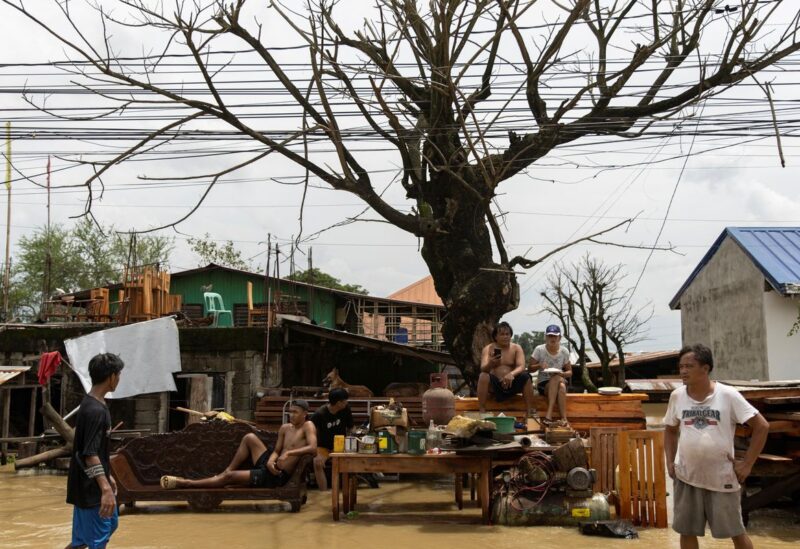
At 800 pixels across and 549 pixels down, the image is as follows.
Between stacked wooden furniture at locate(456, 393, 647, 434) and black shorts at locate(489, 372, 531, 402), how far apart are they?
0.15 meters

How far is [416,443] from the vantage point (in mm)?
9477

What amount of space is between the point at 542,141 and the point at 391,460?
23.8 feet

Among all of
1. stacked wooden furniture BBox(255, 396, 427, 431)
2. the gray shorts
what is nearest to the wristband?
the gray shorts

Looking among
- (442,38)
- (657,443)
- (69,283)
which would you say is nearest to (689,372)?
(657,443)

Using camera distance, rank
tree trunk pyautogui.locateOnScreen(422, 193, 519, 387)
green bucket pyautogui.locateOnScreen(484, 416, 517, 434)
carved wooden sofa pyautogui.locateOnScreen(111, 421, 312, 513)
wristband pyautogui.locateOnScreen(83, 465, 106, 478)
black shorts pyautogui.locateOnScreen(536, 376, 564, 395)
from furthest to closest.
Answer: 1. tree trunk pyautogui.locateOnScreen(422, 193, 519, 387)
2. black shorts pyautogui.locateOnScreen(536, 376, 564, 395)
3. carved wooden sofa pyautogui.locateOnScreen(111, 421, 312, 513)
4. green bucket pyautogui.locateOnScreen(484, 416, 517, 434)
5. wristband pyautogui.locateOnScreen(83, 465, 106, 478)

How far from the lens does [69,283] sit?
180ft

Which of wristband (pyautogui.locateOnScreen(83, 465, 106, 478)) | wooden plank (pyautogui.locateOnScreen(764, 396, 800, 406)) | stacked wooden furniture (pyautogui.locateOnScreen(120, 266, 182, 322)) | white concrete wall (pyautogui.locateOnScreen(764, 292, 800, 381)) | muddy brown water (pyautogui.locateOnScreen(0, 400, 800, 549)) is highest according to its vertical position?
stacked wooden furniture (pyautogui.locateOnScreen(120, 266, 182, 322))

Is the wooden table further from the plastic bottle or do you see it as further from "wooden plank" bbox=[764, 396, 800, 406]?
"wooden plank" bbox=[764, 396, 800, 406]

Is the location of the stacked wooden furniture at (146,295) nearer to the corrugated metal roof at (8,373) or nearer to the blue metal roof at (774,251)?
the corrugated metal roof at (8,373)

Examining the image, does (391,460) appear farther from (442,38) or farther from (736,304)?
(736,304)

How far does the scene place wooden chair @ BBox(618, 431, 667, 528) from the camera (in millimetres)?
9023

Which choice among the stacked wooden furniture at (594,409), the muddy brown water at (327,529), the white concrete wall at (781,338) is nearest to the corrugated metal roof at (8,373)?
the muddy brown water at (327,529)

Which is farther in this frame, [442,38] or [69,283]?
[69,283]

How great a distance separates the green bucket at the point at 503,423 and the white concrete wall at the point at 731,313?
45.6 ft
